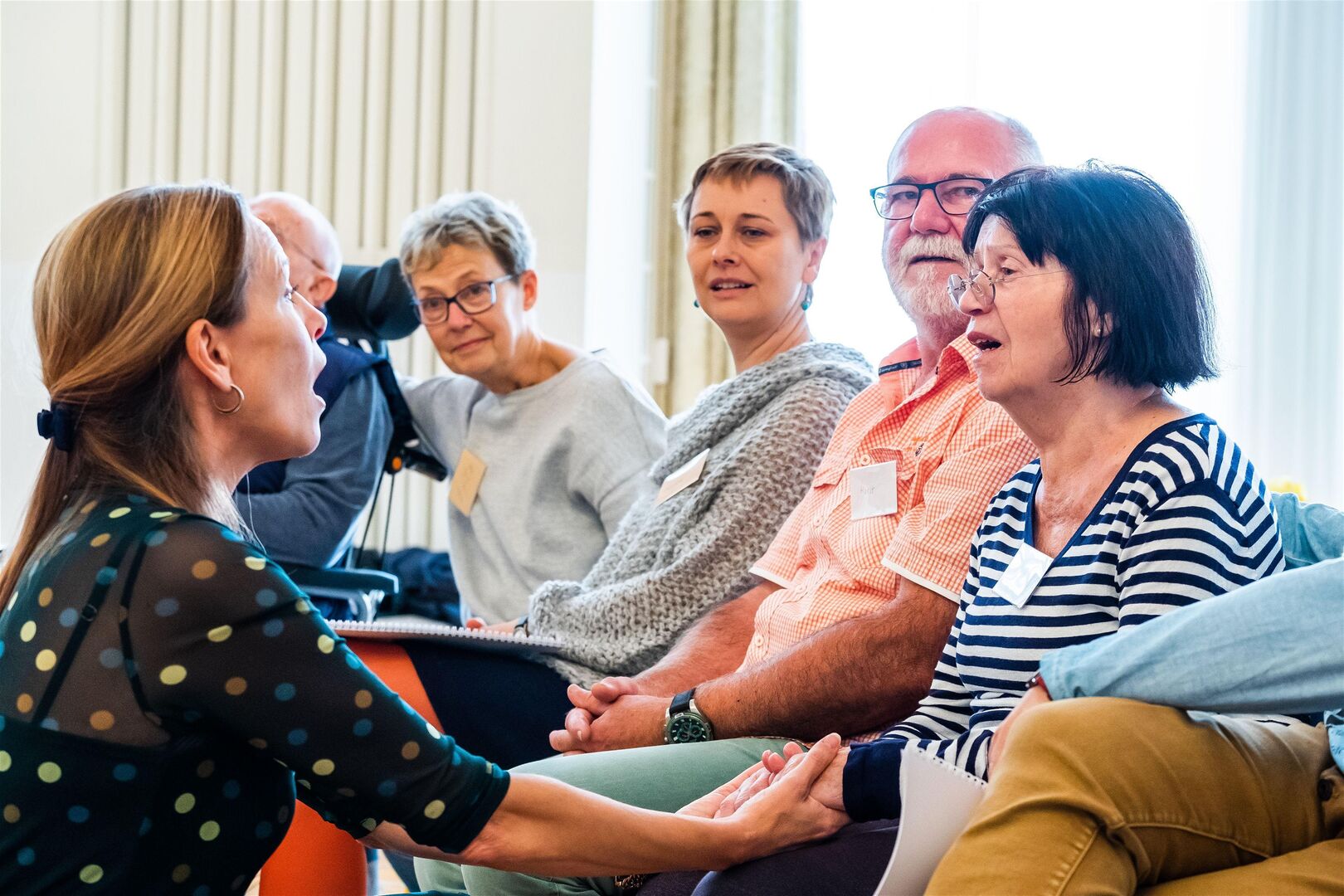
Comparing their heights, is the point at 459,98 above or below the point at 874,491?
above

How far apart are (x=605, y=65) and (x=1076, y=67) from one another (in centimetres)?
163

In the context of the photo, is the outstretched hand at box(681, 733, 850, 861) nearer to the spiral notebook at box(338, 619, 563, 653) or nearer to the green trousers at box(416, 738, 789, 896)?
the green trousers at box(416, 738, 789, 896)

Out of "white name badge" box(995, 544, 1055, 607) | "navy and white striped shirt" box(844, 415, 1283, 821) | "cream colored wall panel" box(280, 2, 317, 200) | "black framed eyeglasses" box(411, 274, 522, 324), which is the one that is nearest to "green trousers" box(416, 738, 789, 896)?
"navy and white striped shirt" box(844, 415, 1283, 821)

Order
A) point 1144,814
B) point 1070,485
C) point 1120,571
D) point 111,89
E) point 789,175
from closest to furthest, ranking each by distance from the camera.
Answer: point 1144,814
point 1120,571
point 1070,485
point 789,175
point 111,89

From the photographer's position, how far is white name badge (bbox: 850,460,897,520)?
1721 mm

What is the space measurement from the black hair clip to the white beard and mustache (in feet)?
3.87

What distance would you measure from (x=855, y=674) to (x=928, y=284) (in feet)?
2.02

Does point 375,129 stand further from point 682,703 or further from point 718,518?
point 682,703

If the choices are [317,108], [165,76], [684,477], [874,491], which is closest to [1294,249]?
[684,477]

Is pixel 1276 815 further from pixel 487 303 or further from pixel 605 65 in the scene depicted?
pixel 605 65

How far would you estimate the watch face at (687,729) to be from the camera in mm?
1730

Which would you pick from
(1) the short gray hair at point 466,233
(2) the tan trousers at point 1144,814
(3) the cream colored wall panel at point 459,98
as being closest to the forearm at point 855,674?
(2) the tan trousers at point 1144,814

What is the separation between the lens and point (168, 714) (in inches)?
40.9

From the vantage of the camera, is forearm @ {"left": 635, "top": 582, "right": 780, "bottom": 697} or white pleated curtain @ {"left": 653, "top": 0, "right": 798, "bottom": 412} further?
white pleated curtain @ {"left": 653, "top": 0, "right": 798, "bottom": 412}
